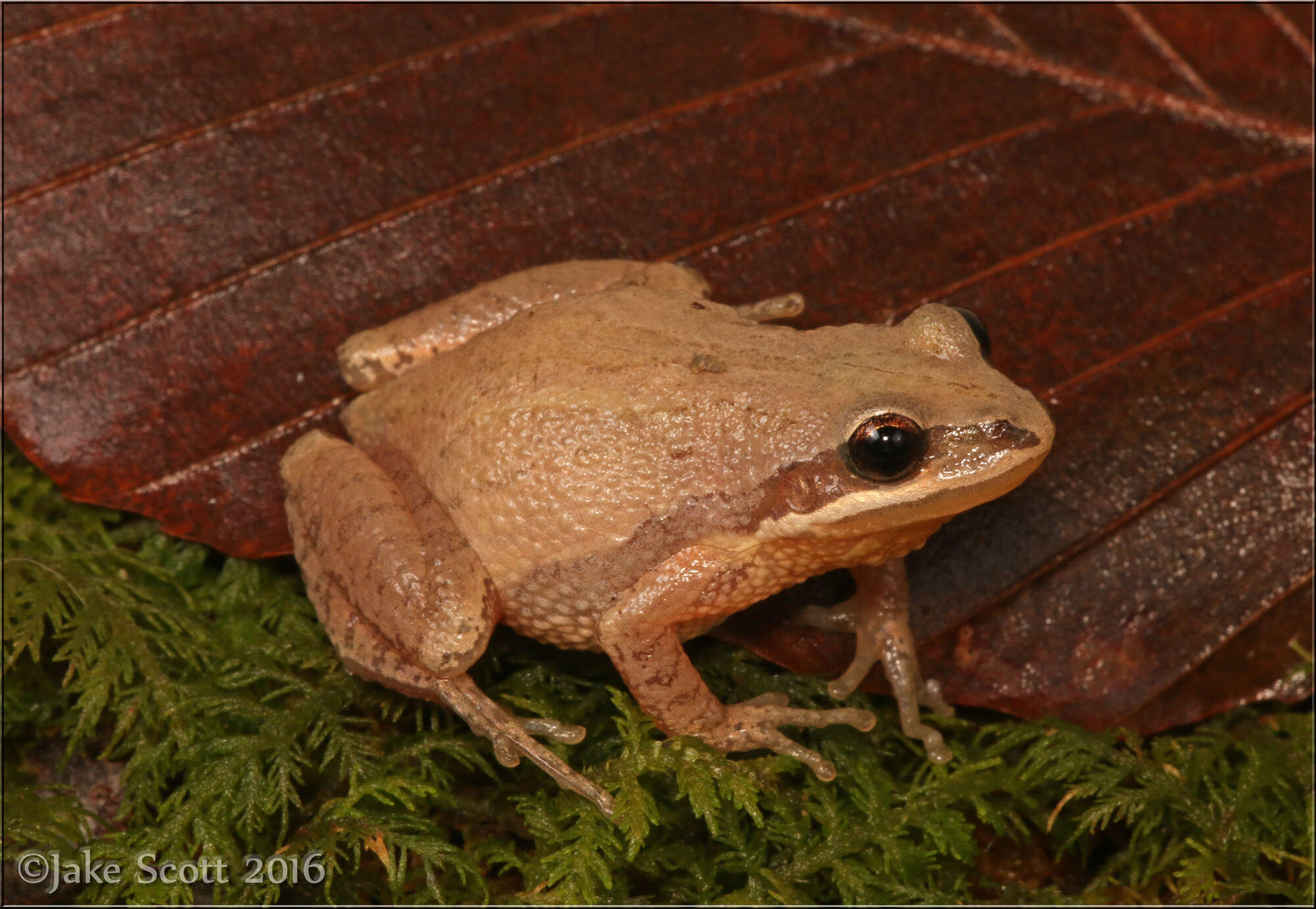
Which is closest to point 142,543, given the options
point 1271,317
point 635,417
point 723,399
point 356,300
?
point 356,300

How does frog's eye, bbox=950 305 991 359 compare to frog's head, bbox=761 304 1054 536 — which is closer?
frog's head, bbox=761 304 1054 536

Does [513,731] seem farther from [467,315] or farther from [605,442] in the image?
[467,315]

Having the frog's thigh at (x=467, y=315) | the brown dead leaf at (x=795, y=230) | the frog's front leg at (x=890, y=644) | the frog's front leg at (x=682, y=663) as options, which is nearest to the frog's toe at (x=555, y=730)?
the frog's front leg at (x=682, y=663)

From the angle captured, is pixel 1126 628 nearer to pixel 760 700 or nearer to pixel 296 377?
pixel 760 700

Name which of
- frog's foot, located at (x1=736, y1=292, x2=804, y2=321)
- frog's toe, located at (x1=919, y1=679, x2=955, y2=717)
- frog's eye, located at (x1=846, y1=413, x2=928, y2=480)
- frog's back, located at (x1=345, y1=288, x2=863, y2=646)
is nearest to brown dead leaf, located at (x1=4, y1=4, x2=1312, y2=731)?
frog's toe, located at (x1=919, y1=679, x2=955, y2=717)

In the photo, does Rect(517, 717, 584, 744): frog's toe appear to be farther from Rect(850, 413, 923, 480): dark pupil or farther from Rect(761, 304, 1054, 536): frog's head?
Rect(850, 413, 923, 480): dark pupil

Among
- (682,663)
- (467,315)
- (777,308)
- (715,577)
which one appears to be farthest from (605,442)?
(777,308)
